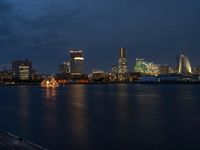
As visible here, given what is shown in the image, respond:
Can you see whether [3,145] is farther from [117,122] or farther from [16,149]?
[117,122]

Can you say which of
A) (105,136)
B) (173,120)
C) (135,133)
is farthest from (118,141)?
(173,120)

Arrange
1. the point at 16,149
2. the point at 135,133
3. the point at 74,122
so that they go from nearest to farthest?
the point at 16,149 < the point at 135,133 < the point at 74,122

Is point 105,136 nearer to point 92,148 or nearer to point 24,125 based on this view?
point 92,148

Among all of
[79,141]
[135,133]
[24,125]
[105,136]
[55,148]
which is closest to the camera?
[55,148]

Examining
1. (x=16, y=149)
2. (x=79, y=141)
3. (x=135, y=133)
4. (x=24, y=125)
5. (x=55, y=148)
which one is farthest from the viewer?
(x=24, y=125)

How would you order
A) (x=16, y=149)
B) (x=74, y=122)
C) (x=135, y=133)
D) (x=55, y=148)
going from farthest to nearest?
(x=74, y=122), (x=135, y=133), (x=55, y=148), (x=16, y=149)

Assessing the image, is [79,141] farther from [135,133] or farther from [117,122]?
[117,122]

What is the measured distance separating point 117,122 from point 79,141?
563 inches

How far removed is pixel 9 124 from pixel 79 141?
46.4 ft

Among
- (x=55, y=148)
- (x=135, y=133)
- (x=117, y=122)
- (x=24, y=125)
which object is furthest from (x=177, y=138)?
(x=24, y=125)

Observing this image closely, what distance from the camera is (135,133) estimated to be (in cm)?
3541

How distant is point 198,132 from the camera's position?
36.2 meters

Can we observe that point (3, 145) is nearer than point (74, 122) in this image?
Yes

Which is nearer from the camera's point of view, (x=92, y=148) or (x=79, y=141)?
(x=92, y=148)
